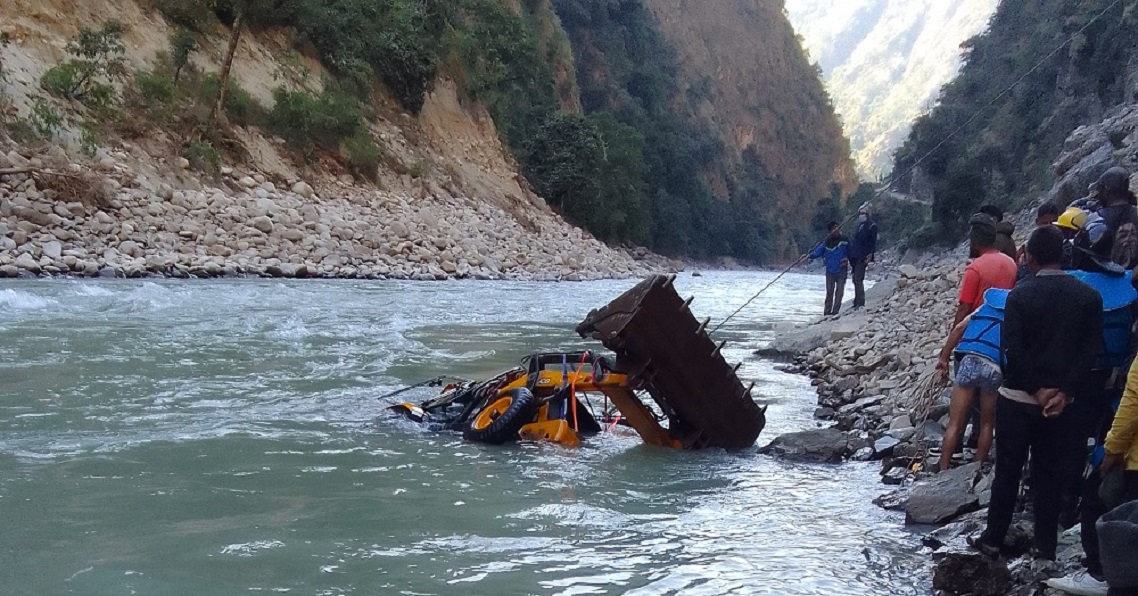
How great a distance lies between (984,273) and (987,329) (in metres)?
0.64

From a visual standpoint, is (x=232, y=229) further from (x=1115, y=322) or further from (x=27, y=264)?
(x=1115, y=322)

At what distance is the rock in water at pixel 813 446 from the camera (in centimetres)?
659

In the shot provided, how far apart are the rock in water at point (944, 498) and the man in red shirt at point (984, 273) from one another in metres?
0.97

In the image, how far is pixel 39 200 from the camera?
690 inches

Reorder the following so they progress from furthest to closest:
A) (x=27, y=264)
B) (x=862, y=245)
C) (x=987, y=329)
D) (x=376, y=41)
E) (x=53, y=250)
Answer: (x=376, y=41) < (x=53, y=250) < (x=27, y=264) < (x=862, y=245) < (x=987, y=329)

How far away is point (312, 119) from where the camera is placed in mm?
26906

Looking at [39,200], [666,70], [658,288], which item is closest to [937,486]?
[658,288]

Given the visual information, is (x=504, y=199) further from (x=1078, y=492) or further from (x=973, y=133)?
(x=1078, y=492)

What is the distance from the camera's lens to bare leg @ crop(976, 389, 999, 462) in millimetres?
5309

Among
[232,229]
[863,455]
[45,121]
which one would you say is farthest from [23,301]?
[863,455]

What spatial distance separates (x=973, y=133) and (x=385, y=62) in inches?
1144

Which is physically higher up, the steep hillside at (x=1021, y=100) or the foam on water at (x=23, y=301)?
the steep hillside at (x=1021, y=100)

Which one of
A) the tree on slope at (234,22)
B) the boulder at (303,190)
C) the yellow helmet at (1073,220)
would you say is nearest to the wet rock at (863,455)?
the yellow helmet at (1073,220)

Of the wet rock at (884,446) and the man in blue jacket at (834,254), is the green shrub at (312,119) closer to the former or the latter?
the man in blue jacket at (834,254)
